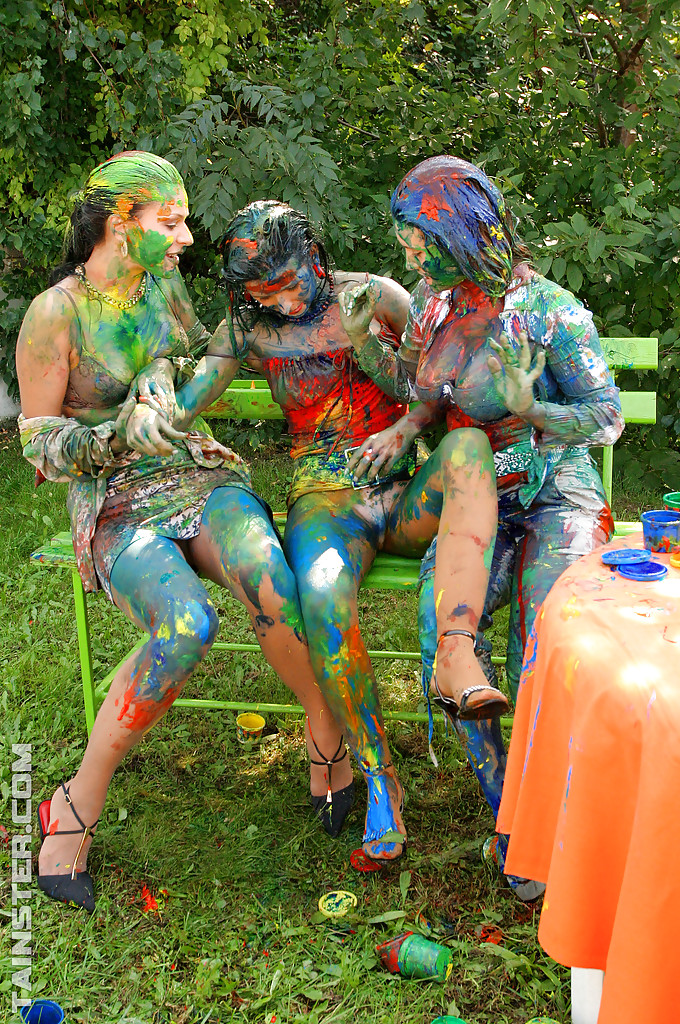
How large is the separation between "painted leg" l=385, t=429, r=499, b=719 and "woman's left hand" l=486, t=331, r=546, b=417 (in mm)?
133

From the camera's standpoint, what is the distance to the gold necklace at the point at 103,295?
2676 mm

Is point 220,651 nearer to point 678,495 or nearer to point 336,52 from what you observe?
point 678,495

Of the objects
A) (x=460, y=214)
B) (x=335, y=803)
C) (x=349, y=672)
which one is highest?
(x=460, y=214)

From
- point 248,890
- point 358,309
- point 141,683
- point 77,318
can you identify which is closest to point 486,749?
point 248,890

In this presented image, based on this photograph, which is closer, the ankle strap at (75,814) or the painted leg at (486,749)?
the painted leg at (486,749)

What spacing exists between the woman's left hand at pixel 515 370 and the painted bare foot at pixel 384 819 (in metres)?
0.98

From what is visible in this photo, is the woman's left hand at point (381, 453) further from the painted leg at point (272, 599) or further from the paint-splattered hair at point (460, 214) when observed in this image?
the paint-splattered hair at point (460, 214)

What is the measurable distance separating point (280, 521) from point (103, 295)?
856mm

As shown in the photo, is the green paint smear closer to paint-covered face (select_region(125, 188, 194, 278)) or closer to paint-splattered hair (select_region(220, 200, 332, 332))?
paint-covered face (select_region(125, 188, 194, 278))

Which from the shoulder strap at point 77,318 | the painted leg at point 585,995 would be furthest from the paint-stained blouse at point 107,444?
the painted leg at point 585,995

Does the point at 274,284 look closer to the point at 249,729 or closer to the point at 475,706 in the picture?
the point at 475,706

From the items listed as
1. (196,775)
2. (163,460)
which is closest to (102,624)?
(196,775)

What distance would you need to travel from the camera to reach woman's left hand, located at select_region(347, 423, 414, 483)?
2666 millimetres

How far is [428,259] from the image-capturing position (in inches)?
93.7
